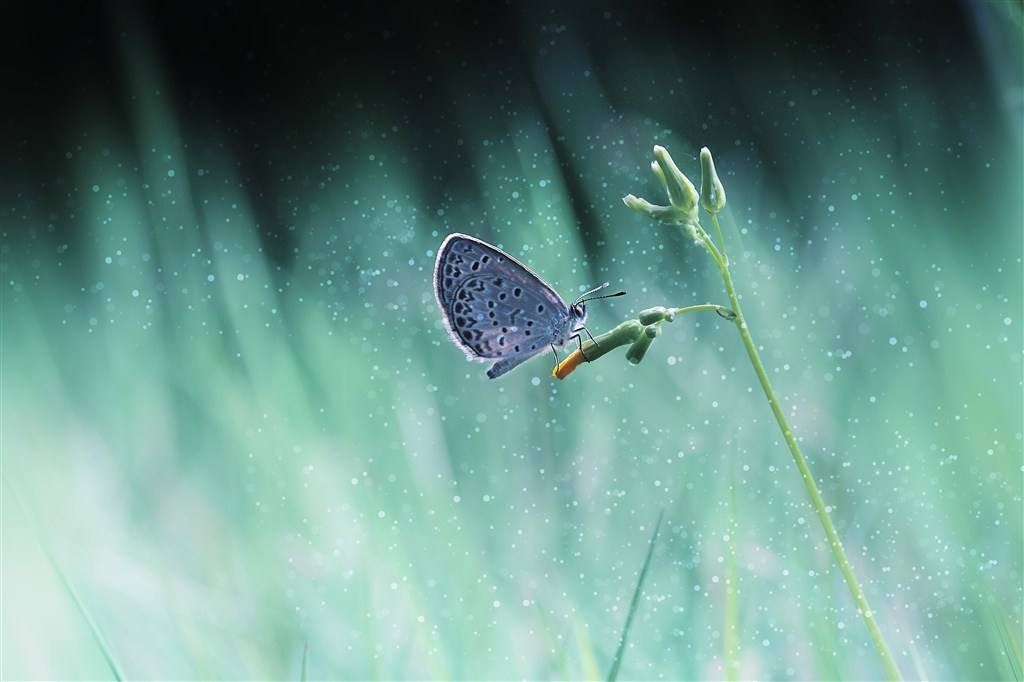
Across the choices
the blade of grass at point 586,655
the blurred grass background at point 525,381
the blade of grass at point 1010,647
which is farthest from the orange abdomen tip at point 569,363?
the blade of grass at point 1010,647

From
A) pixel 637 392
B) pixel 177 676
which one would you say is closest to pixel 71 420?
pixel 177 676

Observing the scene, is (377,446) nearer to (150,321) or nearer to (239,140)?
(150,321)

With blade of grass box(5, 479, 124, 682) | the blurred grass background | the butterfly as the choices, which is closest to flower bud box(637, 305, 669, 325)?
the butterfly

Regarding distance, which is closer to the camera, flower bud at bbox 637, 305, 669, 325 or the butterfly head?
flower bud at bbox 637, 305, 669, 325

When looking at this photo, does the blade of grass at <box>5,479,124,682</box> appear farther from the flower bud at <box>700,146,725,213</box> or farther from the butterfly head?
the flower bud at <box>700,146,725,213</box>

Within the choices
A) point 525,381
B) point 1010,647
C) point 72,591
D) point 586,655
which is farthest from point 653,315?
point 72,591
